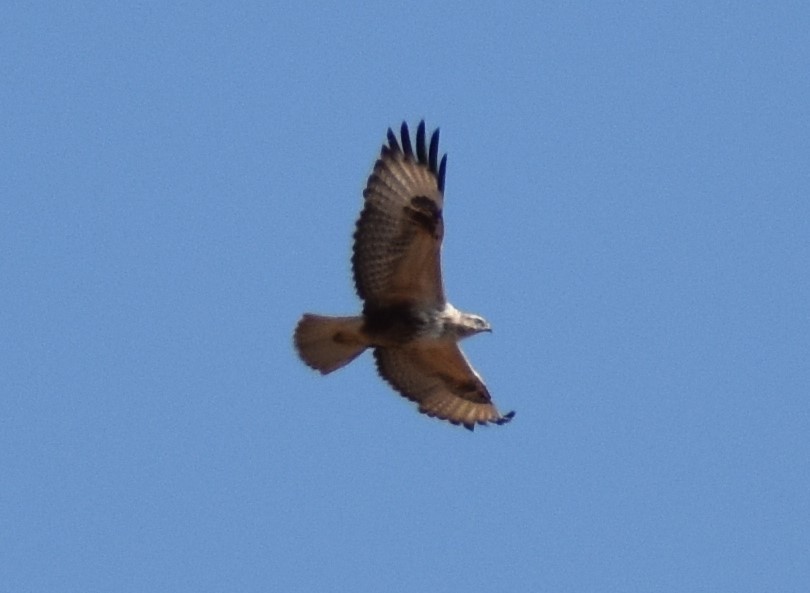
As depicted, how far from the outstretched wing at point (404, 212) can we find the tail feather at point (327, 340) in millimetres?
523

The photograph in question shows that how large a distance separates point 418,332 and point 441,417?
4.09ft

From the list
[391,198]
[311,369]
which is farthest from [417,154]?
[311,369]

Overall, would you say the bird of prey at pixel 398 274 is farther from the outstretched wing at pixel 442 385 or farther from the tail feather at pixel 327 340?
the outstretched wing at pixel 442 385

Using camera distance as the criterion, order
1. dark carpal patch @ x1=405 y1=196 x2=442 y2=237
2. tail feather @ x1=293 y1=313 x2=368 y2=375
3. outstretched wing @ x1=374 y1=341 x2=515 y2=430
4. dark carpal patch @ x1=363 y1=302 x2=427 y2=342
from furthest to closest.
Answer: outstretched wing @ x1=374 y1=341 x2=515 y2=430 < dark carpal patch @ x1=363 y1=302 x2=427 y2=342 < tail feather @ x1=293 y1=313 x2=368 y2=375 < dark carpal patch @ x1=405 y1=196 x2=442 y2=237

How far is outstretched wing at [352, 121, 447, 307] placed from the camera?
68.2 feet

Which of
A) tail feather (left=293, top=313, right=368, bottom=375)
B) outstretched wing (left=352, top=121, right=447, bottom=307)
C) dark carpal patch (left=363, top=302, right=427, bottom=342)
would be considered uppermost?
outstretched wing (left=352, top=121, right=447, bottom=307)

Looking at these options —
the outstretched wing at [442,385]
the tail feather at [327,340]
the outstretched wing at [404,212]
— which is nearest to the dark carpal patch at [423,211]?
the outstretched wing at [404,212]

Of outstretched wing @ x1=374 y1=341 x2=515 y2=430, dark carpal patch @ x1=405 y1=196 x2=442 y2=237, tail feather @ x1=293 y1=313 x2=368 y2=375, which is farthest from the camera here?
outstretched wing @ x1=374 y1=341 x2=515 y2=430

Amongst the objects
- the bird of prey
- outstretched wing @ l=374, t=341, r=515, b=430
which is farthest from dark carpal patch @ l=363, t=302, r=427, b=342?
outstretched wing @ l=374, t=341, r=515, b=430

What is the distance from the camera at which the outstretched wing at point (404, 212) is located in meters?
20.8

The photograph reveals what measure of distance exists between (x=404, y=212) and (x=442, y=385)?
6.37 feet

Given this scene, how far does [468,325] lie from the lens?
69.5 ft

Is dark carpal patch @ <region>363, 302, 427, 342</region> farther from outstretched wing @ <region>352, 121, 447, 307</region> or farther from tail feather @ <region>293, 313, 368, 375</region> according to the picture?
outstretched wing @ <region>352, 121, 447, 307</region>

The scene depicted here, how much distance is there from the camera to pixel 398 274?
20984 millimetres
